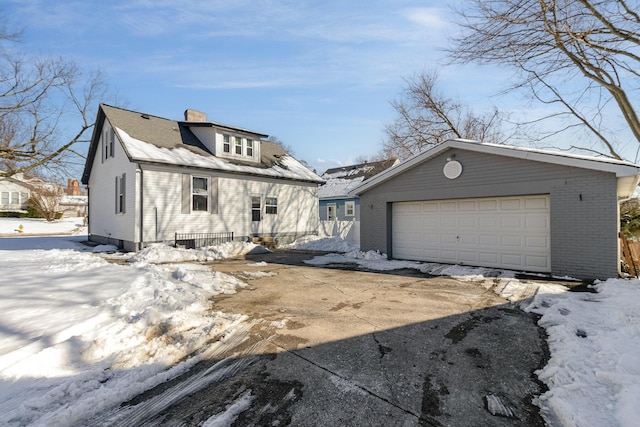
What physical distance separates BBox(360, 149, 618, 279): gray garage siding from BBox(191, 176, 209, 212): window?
31.6ft

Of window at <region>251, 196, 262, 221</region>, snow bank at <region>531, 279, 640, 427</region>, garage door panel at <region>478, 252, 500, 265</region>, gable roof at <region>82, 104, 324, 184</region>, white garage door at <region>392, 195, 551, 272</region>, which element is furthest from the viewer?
window at <region>251, 196, 262, 221</region>

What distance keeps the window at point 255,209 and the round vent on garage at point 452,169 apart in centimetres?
977

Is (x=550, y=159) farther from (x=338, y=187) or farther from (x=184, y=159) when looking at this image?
(x=338, y=187)

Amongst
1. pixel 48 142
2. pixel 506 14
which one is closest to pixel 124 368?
pixel 506 14

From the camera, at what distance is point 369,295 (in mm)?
6695

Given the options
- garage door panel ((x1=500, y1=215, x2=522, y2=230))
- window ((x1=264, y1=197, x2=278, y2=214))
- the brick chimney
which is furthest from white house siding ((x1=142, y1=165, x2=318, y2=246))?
garage door panel ((x1=500, y1=215, x2=522, y2=230))

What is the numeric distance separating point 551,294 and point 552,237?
2.70m

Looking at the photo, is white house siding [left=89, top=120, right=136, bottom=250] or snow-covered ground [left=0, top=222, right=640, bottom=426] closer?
snow-covered ground [left=0, top=222, right=640, bottom=426]

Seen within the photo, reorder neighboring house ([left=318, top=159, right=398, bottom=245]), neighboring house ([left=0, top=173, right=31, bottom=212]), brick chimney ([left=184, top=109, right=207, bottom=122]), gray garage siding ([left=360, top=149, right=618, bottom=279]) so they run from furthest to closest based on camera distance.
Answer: neighboring house ([left=0, top=173, right=31, bottom=212])
neighboring house ([left=318, top=159, right=398, bottom=245])
brick chimney ([left=184, top=109, right=207, bottom=122])
gray garage siding ([left=360, top=149, right=618, bottom=279])

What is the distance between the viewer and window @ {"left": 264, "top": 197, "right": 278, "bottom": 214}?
17109 millimetres

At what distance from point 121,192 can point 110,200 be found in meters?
1.75

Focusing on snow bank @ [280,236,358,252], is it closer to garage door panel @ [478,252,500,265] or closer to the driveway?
garage door panel @ [478,252,500,265]

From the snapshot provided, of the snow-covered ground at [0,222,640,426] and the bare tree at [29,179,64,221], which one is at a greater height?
the bare tree at [29,179,64,221]

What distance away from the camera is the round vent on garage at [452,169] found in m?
10.2
